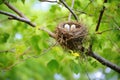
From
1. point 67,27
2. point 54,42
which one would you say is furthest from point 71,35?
point 54,42

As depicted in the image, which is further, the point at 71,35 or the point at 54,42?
the point at 54,42

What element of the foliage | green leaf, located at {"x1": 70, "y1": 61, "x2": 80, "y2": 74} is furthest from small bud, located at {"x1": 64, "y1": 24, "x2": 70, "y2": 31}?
green leaf, located at {"x1": 70, "y1": 61, "x2": 80, "y2": 74}

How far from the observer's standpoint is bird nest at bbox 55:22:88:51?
12.6ft

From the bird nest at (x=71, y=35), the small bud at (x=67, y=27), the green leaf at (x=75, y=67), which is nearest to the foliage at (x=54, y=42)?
the green leaf at (x=75, y=67)

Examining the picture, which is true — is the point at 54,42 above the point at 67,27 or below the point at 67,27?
below

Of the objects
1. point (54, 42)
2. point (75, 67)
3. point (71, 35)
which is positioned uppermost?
point (71, 35)

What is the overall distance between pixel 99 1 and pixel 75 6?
63 cm

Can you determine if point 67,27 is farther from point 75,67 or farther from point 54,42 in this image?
point 75,67

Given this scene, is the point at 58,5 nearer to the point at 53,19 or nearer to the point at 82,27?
the point at 53,19

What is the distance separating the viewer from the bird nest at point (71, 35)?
3855mm

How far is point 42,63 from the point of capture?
865cm

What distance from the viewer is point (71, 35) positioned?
3.86 m

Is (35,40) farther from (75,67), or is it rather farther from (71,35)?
(75,67)

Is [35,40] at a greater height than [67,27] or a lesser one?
lesser
